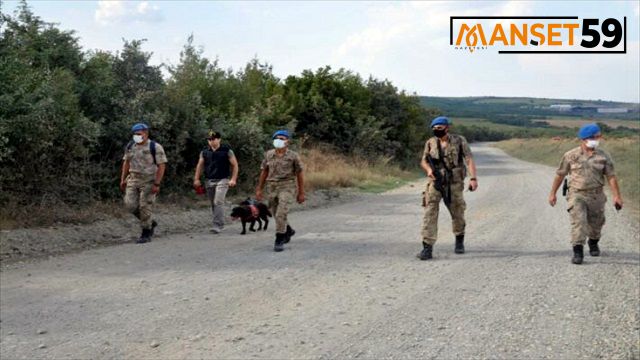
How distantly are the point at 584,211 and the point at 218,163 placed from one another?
622 cm

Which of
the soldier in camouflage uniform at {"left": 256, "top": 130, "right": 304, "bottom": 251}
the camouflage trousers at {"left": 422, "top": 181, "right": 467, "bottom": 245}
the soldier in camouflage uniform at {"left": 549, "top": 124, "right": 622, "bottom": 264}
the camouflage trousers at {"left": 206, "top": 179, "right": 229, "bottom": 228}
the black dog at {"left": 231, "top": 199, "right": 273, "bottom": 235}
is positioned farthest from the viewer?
the camouflage trousers at {"left": 206, "top": 179, "right": 229, "bottom": 228}

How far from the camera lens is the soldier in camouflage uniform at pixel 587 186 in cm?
877

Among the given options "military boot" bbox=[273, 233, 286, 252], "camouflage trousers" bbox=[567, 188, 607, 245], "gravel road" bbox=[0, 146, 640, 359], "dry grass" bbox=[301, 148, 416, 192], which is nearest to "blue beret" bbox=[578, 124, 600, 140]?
"camouflage trousers" bbox=[567, 188, 607, 245]

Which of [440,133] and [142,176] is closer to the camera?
[440,133]

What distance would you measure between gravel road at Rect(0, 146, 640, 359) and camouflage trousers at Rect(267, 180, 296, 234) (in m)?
0.42

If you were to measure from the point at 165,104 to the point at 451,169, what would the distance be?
774 cm

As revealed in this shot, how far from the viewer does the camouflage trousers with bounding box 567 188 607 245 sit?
8758 millimetres

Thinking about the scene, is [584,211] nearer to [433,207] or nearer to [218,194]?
[433,207]

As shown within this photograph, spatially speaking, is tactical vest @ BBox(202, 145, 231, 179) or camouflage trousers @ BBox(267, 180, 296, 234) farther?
tactical vest @ BBox(202, 145, 231, 179)

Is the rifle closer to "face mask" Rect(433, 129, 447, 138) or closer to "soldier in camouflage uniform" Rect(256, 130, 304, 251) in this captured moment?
"face mask" Rect(433, 129, 447, 138)

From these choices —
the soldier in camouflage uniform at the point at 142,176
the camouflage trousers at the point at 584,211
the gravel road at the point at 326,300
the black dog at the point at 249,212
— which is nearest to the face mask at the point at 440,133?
the gravel road at the point at 326,300

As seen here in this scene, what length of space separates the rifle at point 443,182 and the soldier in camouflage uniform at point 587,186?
1.47 meters

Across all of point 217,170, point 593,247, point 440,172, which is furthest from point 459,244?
point 217,170

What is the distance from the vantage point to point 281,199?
9758mm
